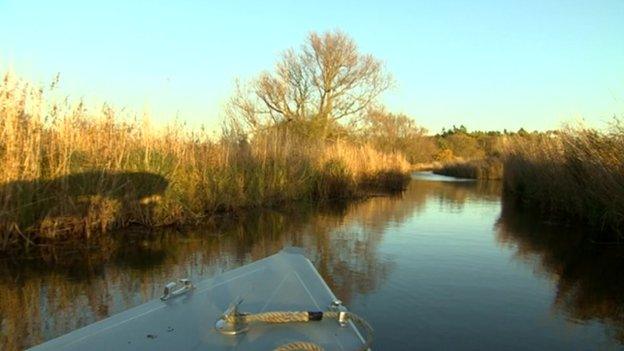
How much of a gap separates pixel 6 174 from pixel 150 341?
498 centimetres

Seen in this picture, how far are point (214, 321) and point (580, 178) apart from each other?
32.8 feet

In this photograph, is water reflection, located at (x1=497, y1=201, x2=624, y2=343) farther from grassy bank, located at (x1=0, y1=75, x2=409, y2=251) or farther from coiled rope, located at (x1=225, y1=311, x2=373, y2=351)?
grassy bank, located at (x1=0, y1=75, x2=409, y2=251)

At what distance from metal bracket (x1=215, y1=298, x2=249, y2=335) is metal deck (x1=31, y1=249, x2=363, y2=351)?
0.03 meters

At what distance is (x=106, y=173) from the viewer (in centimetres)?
784

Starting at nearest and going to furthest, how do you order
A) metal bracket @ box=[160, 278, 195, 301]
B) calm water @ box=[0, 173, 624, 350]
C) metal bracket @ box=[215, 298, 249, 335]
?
metal bracket @ box=[215, 298, 249, 335] < metal bracket @ box=[160, 278, 195, 301] < calm water @ box=[0, 173, 624, 350]

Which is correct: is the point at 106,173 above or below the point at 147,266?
above

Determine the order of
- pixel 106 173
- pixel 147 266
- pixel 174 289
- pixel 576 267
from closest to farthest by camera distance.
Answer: pixel 174 289 → pixel 147 266 → pixel 576 267 → pixel 106 173

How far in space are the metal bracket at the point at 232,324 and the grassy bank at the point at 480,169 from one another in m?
36.0

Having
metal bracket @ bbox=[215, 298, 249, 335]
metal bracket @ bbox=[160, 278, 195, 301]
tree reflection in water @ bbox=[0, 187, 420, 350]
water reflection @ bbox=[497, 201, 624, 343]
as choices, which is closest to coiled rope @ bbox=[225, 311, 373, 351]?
metal bracket @ bbox=[215, 298, 249, 335]

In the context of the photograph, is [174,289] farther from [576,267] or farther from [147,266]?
[576,267]

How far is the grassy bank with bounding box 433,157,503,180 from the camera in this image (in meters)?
37.7

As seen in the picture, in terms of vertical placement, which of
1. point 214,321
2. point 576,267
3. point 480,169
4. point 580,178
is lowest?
point 576,267

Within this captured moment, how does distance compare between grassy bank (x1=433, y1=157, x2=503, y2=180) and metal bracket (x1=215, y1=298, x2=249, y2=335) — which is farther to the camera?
grassy bank (x1=433, y1=157, x2=503, y2=180)

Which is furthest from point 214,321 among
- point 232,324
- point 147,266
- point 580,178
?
point 580,178
